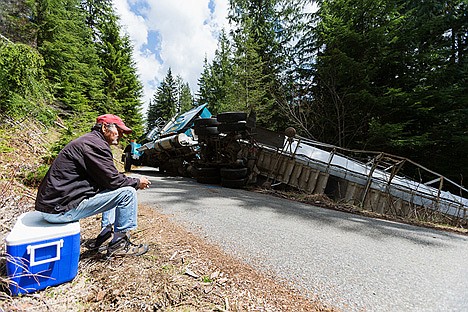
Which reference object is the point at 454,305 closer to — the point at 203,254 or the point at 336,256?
the point at 336,256

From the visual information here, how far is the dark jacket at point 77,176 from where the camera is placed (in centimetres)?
179

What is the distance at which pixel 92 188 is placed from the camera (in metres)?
1.98

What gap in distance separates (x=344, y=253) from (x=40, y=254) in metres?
2.76

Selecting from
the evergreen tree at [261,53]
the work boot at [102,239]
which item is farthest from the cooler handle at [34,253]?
the evergreen tree at [261,53]

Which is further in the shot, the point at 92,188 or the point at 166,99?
the point at 166,99

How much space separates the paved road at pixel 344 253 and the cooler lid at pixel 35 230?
1.43 meters

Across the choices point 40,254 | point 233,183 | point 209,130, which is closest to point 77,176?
point 40,254

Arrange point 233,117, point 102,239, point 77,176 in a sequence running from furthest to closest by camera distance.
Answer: point 233,117
point 102,239
point 77,176

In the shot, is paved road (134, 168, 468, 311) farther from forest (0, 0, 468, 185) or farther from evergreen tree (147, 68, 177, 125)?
evergreen tree (147, 68, 177, 125)

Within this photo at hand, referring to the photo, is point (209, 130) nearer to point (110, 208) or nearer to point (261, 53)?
point (110, 208)

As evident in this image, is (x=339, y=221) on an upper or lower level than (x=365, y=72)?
lower

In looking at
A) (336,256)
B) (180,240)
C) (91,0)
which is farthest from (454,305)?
(91,0)

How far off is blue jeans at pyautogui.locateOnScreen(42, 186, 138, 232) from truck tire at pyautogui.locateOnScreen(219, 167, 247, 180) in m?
4.51

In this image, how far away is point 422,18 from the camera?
10.8 meters
